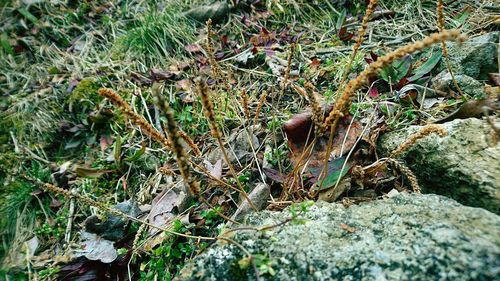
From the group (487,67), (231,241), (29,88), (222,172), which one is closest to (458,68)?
(487,67)

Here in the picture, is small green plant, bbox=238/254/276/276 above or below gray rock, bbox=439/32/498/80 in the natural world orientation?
below

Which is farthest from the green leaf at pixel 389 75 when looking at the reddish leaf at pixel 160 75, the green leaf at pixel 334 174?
the reddish leaf at pixel 160 75

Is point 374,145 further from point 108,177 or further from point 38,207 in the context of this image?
point 38,207

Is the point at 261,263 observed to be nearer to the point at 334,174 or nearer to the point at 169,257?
the point at 334,174

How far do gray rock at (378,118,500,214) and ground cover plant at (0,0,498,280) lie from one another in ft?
0.36

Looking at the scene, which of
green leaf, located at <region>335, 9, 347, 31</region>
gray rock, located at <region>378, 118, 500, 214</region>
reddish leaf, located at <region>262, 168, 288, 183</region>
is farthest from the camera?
green leaf, located at <region>335, 9, 347, 31</region>

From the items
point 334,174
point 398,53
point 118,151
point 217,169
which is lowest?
point 118,151

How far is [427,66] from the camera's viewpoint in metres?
2.18

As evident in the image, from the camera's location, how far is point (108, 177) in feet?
8.07

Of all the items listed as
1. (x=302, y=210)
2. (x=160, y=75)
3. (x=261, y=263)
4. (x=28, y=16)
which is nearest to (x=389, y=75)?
(x=302, y=210)

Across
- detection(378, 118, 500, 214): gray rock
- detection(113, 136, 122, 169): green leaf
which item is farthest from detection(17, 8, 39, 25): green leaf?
detection(378, 118, 500, 214): gray rock

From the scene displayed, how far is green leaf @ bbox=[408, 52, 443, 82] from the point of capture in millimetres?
2145

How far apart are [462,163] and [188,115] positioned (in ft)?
5.54

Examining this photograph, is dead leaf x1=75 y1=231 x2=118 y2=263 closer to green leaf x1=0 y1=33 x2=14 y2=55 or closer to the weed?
the weed
